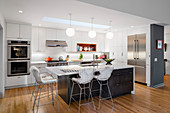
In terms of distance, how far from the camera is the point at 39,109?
2.81m

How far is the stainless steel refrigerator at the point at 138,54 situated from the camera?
4789 mm

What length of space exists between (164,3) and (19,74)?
17.2ft

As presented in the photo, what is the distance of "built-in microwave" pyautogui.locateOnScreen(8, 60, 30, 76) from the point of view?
4.31 metres

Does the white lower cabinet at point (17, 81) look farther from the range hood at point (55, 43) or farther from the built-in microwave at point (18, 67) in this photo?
the range hood at point (55, 43)

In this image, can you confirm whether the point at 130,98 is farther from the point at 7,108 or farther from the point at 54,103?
the point at 7,108

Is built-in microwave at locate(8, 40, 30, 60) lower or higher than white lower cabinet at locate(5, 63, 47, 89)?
higher

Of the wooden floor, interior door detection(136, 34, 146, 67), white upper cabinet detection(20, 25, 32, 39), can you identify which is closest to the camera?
the wooden floor

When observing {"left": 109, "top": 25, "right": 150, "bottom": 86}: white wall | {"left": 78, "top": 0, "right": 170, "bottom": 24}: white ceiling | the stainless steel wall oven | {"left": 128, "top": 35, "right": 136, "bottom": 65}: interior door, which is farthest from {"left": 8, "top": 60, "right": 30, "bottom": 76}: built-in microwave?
{"left": 128, "top": 35, "right": 136, "bottom": 65}: interior door

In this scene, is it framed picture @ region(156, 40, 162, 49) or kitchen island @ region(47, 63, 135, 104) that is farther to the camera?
framed picture @ region(156, 40, 162, 49)

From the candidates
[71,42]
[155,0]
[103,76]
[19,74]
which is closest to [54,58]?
[71,42]

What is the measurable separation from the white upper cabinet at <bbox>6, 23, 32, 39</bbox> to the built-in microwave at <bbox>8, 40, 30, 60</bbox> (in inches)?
8.8

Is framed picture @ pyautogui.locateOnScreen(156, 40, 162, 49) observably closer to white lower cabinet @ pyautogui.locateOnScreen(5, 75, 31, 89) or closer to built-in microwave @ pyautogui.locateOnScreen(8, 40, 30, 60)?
built-in microwave @ pyautogui.locateOnScreen(8, 40, 30, 60)

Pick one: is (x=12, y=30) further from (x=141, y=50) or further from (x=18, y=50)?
(x=141, y=50)

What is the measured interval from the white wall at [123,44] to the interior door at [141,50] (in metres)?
0.13
